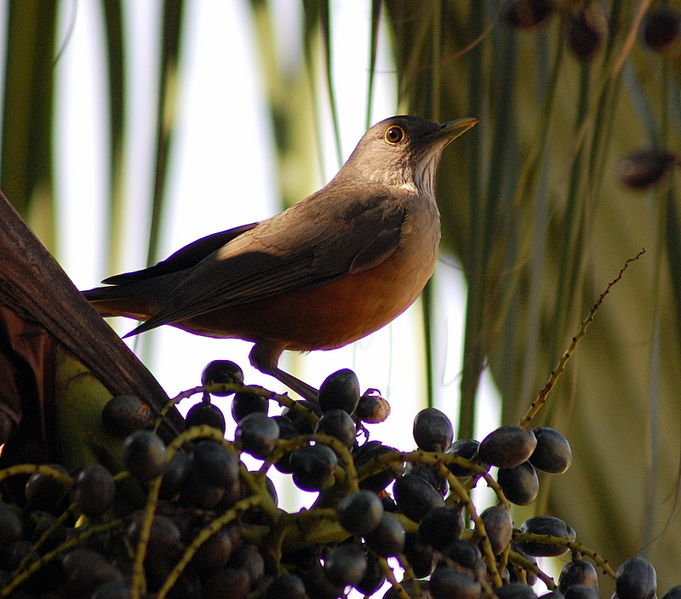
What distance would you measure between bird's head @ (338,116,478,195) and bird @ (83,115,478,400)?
37 centimetres

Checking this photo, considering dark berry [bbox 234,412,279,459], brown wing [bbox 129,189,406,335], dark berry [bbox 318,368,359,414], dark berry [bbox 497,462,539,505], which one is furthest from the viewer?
brown wing [bbox 129,189,406,335]

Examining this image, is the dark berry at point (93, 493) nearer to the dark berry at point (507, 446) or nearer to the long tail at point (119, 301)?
the dark berry at point (507, 446)

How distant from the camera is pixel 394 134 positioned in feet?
13.9

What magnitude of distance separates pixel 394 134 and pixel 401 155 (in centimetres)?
15

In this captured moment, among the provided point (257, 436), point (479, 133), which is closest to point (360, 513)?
point (257, 436)

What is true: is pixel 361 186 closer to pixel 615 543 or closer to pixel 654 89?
pixel 654 89

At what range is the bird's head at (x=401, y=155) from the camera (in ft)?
13.1

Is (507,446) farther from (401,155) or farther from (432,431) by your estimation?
(401,155)

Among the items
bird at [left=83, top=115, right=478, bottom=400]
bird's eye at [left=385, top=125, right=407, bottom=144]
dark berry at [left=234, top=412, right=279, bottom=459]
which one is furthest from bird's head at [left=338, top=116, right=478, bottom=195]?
dark berry at [left=234, top=412, right=279, bottom=459]

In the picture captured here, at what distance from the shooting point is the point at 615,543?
2.92m

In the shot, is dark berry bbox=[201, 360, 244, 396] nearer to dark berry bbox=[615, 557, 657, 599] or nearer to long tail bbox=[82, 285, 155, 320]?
dark berry bbox=[615, 557, 657, 599]

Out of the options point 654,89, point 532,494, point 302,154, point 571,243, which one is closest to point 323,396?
point 532,494

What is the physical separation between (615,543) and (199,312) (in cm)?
126

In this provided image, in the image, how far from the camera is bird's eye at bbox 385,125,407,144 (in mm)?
4195
